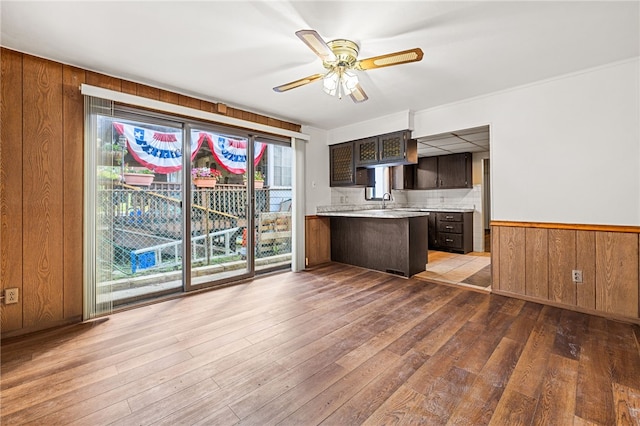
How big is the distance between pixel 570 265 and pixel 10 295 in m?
5.05

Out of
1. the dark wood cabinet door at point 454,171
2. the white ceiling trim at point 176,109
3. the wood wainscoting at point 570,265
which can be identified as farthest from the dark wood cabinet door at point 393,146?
the dark wood cabinet door at point 454,171

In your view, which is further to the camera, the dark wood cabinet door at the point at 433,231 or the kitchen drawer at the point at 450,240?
the dark wood cabinet door at the point at 433,231

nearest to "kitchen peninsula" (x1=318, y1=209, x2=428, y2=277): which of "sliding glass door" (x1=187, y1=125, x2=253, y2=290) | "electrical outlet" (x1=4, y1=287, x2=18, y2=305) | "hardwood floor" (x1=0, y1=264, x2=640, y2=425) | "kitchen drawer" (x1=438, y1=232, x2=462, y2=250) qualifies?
"hardwood floor" (x1=0, y1=264, x2=640, y2=425)

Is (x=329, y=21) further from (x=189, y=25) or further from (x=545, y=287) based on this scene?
(x=545, y=287)

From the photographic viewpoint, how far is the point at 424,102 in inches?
143

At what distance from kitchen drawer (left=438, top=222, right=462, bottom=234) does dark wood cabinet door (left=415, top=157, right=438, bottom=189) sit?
94 cm

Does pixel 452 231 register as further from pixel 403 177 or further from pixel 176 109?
pixel 176 109

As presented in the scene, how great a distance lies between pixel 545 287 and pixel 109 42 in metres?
4.57

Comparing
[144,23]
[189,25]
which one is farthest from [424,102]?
[144,23]

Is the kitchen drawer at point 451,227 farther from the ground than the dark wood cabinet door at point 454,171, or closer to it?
closer to it

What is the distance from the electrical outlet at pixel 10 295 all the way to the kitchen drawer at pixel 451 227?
6.28 metres

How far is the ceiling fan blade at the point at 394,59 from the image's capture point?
188cm

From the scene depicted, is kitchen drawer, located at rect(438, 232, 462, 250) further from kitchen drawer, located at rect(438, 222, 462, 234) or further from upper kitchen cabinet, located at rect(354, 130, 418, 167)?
upper kitchen cabinet, located at rect(354, 130, 418, 167)

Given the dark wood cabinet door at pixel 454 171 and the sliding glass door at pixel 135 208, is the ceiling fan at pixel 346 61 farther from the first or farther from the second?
Result: the dark wood cabinet door at pixel 454 171
